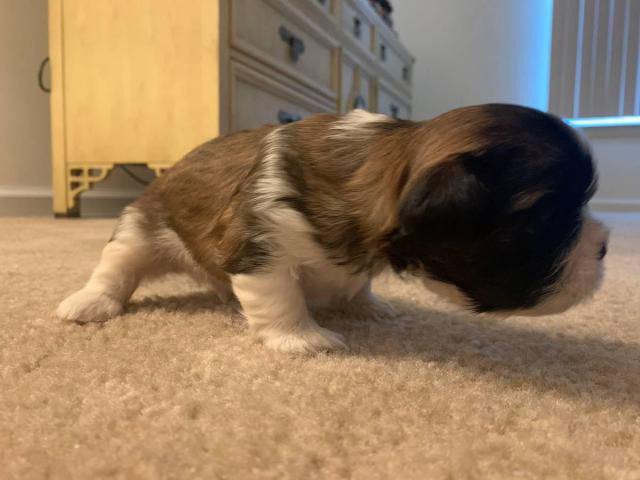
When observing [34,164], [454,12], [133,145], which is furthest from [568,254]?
[454,12]

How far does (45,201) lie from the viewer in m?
4.02

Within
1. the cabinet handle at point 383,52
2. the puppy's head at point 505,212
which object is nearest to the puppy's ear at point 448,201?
the puppy's head at point 505,212

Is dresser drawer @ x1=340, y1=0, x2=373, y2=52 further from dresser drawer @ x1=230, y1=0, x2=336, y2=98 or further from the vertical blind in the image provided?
the vertical blind

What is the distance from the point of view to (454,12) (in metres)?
5.86

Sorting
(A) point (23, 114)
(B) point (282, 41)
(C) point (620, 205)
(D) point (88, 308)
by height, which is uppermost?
(B) point (282, 41)

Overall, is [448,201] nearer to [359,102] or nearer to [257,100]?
[257,100]

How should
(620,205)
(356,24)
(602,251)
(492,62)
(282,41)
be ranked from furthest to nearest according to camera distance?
(492,62)
(620,205)
(356,24)
(282,41)
(602,251)

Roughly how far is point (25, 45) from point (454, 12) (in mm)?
3994

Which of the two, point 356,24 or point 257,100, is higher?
point 356,24

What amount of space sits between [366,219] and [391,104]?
14.5 ft

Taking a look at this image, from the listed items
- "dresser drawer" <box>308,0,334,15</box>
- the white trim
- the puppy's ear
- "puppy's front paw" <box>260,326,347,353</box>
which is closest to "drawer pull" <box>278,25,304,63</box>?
"dresser drawer" <box>308,0,334,15</box>

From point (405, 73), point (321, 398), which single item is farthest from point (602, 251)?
point (405, 73)

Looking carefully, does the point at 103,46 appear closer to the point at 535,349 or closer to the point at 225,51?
the point at 225,51

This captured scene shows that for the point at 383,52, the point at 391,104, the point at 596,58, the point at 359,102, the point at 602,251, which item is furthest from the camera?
the point at 596,58
